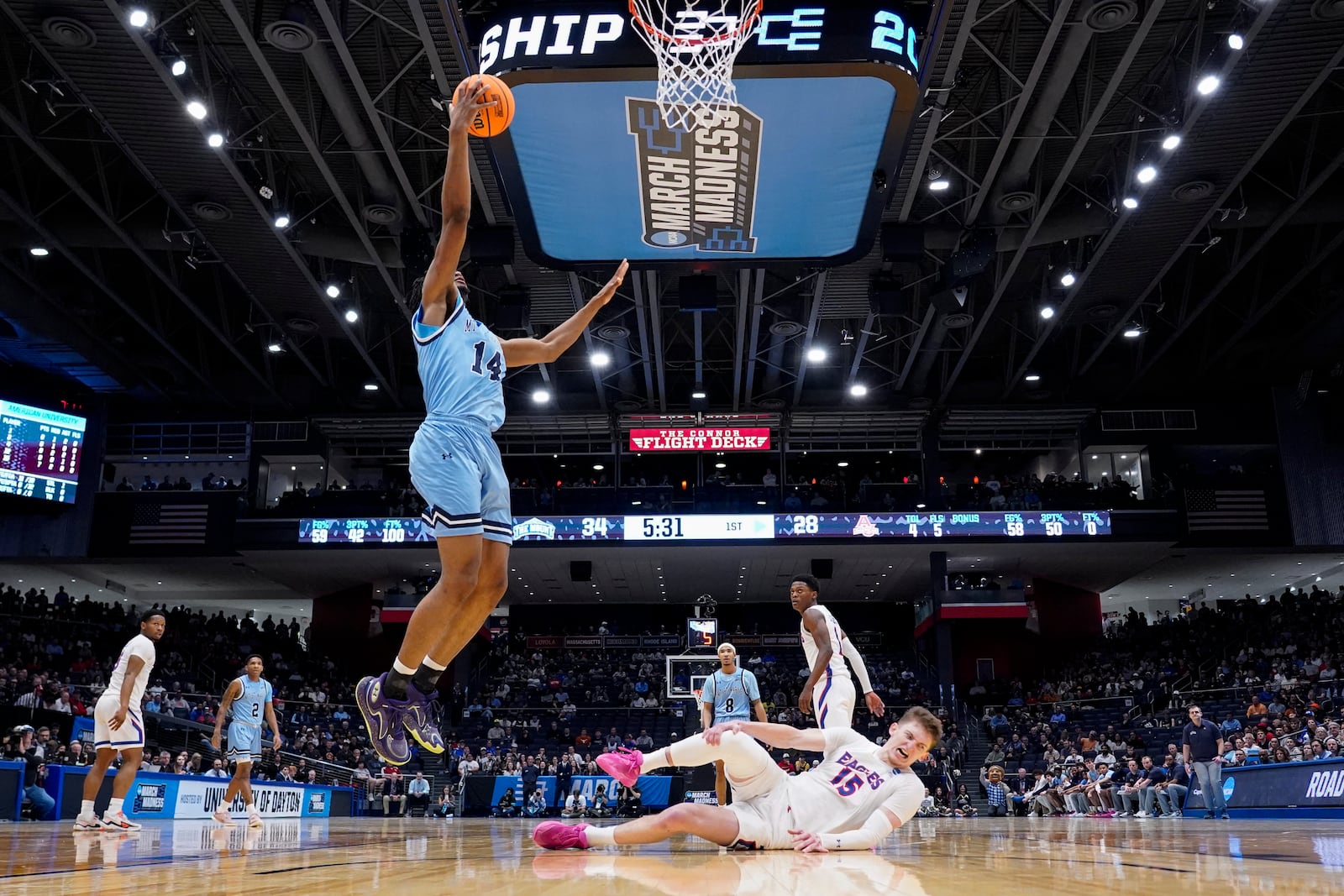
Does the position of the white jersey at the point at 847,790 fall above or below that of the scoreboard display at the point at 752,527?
below

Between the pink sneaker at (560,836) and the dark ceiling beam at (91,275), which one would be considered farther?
the dark ceiling beam at (91,275)

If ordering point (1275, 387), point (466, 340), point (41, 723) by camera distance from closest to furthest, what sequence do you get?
point (466, 340), point (41, 723), point (1275, 387)

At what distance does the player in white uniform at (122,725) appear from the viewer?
902cm

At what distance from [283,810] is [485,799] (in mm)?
5486

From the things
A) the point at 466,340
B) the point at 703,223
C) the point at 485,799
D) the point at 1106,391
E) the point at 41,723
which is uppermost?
the point at 1106,391

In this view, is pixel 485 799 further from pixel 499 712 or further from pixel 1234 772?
pixel 1234 772

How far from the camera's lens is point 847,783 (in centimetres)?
498

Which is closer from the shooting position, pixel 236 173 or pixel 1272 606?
pixel 236 173

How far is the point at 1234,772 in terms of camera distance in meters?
14.3

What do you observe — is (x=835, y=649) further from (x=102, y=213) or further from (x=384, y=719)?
(x=102, y=213)

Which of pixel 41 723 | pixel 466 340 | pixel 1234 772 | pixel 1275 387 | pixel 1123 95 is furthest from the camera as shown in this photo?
pixel 1275 387

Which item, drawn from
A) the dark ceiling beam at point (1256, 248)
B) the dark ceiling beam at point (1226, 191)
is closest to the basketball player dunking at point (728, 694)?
the dark ceiling beam at point (1226, 191)

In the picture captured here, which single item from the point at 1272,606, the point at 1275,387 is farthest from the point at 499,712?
the point at 1275,387

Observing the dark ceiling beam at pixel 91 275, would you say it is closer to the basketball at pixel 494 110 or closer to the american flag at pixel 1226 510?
the basketball at pixel 494 110
